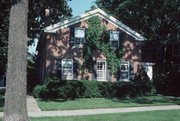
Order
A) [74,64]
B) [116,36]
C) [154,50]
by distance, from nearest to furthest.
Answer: [74,64], [116,36], [154,50]

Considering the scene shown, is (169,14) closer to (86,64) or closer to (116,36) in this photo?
(116,36)

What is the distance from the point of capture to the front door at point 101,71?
2328 cm

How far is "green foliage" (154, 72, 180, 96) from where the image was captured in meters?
23.8


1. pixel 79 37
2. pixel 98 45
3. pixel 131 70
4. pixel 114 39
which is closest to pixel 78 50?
pixel 79 37

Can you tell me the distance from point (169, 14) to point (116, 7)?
9.31m

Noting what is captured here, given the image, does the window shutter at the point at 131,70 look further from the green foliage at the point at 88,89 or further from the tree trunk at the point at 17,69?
the tree trunk at the point at 17,69

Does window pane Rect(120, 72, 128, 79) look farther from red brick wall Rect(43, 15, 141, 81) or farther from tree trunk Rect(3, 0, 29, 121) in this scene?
tree trunk Rect(3, 0, 29, 121)

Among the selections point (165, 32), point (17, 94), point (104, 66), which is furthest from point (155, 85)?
point (17, 94)

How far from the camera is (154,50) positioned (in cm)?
3741

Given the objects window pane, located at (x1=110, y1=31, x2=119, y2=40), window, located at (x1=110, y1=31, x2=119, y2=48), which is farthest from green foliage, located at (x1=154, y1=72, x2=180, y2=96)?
window pane, located at (x1=110, y1=31, x2=119, y2=40)

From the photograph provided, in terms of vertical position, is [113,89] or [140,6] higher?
[140,6]

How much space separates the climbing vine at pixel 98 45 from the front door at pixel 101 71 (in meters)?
0.62

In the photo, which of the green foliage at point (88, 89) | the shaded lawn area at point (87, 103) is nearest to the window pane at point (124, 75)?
the green foliage at point (88, 89)

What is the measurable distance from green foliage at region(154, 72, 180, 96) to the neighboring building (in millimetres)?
2901
